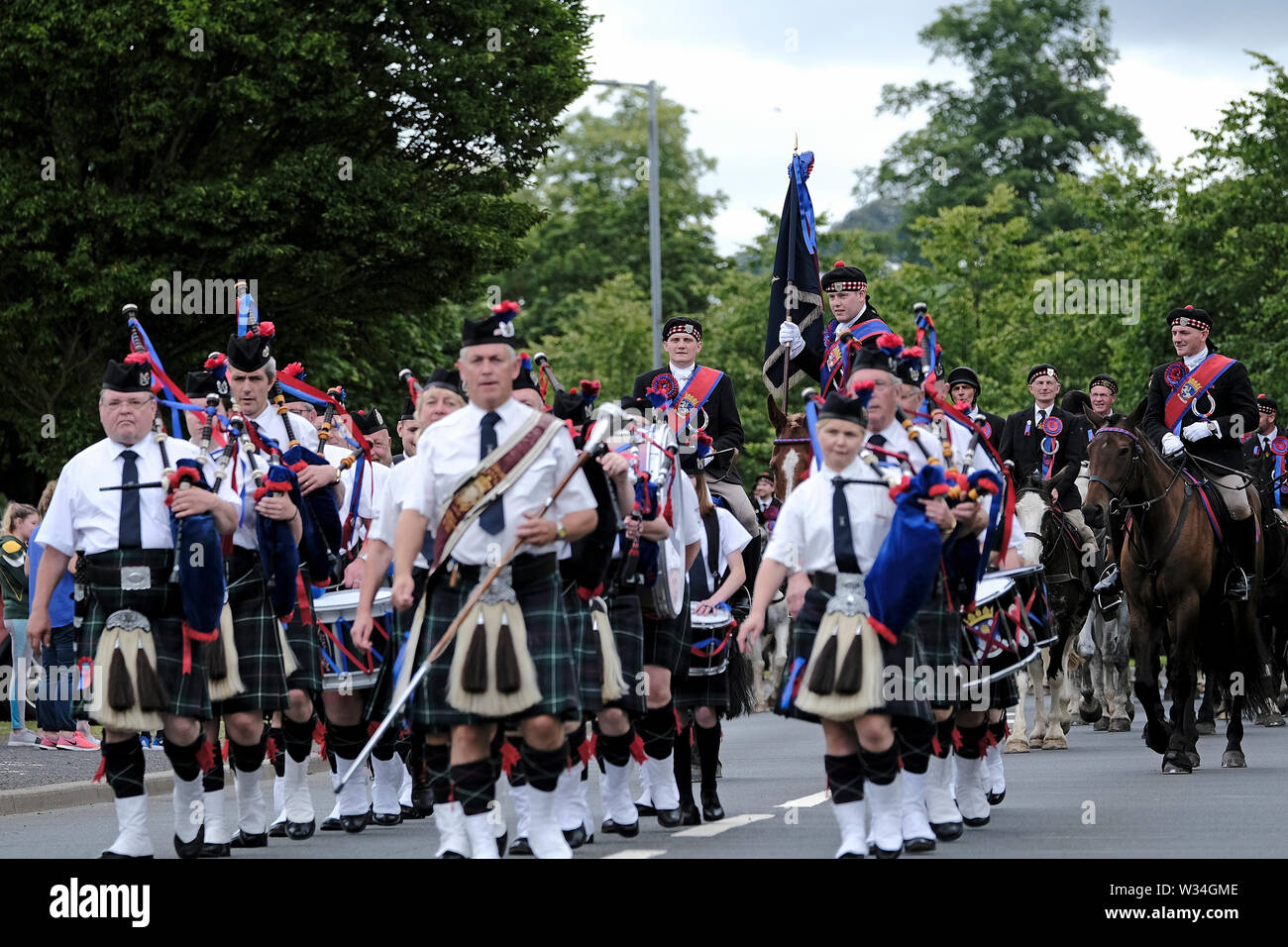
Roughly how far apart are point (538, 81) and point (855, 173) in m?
43.0

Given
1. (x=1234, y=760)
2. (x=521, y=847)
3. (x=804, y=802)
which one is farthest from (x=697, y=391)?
(x=1234, y=760)

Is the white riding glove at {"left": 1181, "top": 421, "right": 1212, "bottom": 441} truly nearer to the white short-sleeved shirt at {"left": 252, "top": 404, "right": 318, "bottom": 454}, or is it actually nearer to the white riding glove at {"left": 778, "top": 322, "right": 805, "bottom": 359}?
the white riding glove at {"left": 778, "top": 322, "right": 805, "bottom": 359}

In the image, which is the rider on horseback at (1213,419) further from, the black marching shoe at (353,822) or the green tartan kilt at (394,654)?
the green tartan kilt at (394,654)

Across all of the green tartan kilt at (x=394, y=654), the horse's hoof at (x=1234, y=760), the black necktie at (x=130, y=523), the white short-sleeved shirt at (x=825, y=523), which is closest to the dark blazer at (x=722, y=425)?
the green tartan kilt at (x=394, y=654)

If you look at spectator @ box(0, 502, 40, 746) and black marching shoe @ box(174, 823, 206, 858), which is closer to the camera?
black marching shoe @ box(174, 823, 206, 858)

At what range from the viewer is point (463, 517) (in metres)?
8.91

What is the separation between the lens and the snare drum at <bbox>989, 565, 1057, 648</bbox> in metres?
12.2

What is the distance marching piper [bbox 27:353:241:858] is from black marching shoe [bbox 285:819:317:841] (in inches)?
60.2

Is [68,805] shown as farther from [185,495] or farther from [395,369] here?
[395,369]

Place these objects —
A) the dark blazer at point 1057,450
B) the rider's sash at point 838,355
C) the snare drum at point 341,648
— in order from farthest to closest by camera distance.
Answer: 1. the dark blazer at point 1057,450
2. the rider's sash at point 838,355
3. the snare drum at point 341,648

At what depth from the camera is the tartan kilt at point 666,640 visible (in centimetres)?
1162

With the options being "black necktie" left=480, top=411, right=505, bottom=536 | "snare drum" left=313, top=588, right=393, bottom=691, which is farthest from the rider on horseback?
"black necktie" left=480, top=411, right=505, bottom=536

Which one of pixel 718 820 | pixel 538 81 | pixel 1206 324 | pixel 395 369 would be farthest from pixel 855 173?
pixel 718 820

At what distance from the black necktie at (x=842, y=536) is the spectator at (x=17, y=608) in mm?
11151
